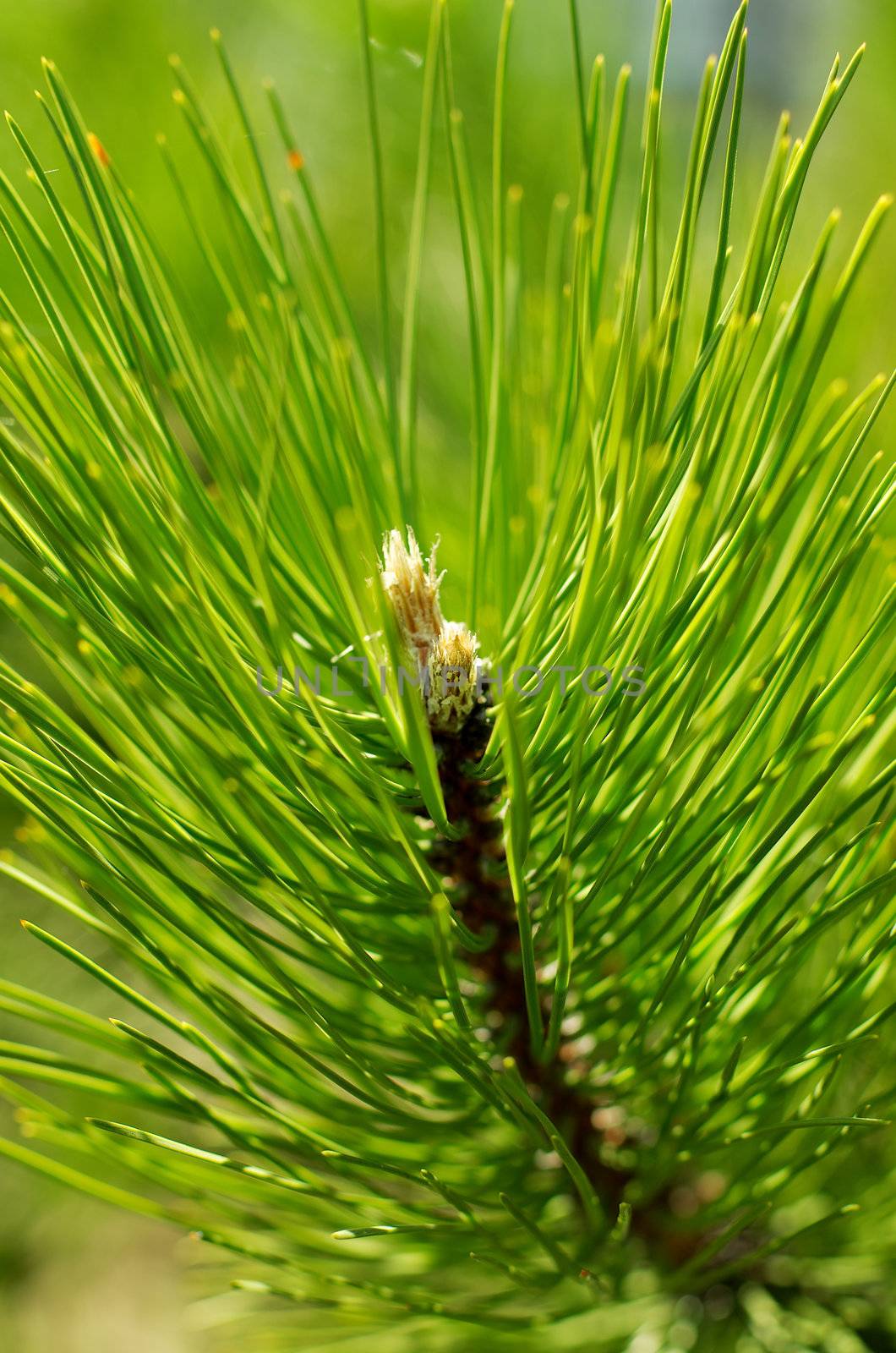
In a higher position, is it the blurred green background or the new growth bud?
the blurred green background

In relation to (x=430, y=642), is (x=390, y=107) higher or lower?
higher

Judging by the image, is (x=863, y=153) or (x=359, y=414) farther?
(x=863, y=153)

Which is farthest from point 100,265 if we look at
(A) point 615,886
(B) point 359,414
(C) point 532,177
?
(C) point 532,177

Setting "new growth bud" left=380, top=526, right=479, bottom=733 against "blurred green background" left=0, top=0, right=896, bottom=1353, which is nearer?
"new growth bud" left=380, top=526, right=479, bottom=733

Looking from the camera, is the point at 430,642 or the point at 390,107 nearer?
the point at 430,642

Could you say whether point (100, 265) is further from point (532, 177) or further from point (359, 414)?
point (532, 177)

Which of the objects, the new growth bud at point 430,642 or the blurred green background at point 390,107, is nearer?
the new growth bud at point 430,642

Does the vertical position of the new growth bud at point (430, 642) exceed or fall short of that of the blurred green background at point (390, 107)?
it falls short

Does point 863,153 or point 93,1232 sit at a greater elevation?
point 863,153
